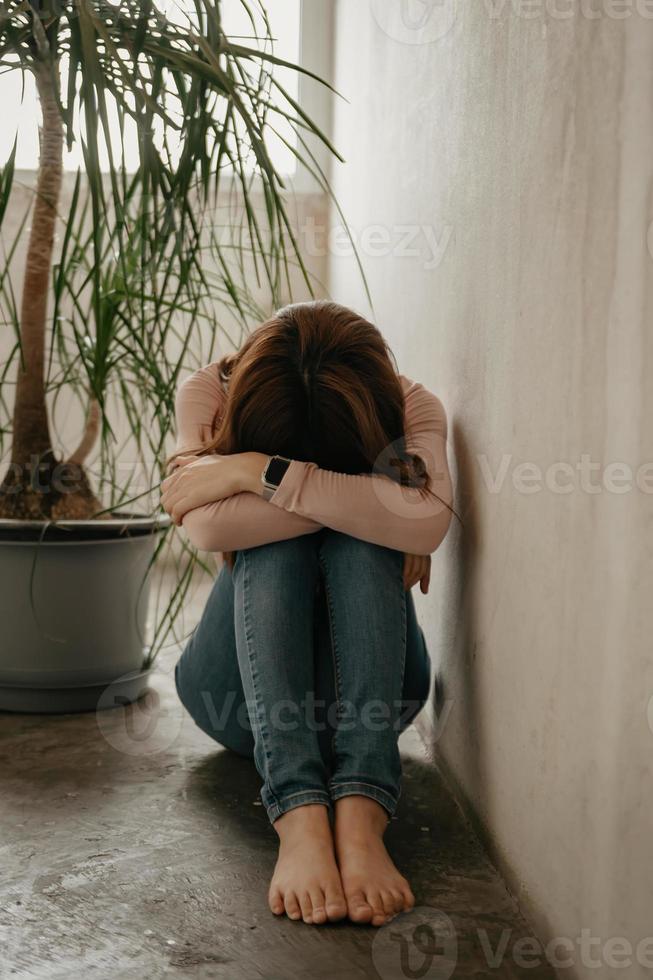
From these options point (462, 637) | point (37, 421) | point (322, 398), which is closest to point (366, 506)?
point (322, 398)

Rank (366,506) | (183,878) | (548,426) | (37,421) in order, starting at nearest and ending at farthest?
(548,426) → (183,878) → (366,506) → (37,421)

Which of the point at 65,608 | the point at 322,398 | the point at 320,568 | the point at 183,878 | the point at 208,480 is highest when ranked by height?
the point at 322,398

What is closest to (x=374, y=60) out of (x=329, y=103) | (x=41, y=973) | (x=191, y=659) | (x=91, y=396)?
(x=329, y=103)

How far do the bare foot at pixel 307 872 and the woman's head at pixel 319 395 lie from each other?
0.45 meters

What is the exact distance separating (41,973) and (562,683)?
56cm

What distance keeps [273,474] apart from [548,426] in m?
0.40

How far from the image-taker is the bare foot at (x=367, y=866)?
104 centimetres

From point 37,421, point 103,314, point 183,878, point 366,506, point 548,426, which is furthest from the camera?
point 37,421

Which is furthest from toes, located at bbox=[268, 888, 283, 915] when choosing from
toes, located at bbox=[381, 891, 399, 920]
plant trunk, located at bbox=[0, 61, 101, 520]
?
plant trunk, located at bbox=[0, 61, 101, 520]

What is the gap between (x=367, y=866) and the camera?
42.3 inches

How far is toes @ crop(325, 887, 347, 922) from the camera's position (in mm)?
1026

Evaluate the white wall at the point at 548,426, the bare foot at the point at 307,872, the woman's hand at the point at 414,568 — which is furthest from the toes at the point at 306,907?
the woman's hand at the point at 414,568

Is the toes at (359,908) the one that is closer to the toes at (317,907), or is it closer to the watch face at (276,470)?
the toes at (317,907)

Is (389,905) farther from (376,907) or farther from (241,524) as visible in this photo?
(241,524)
